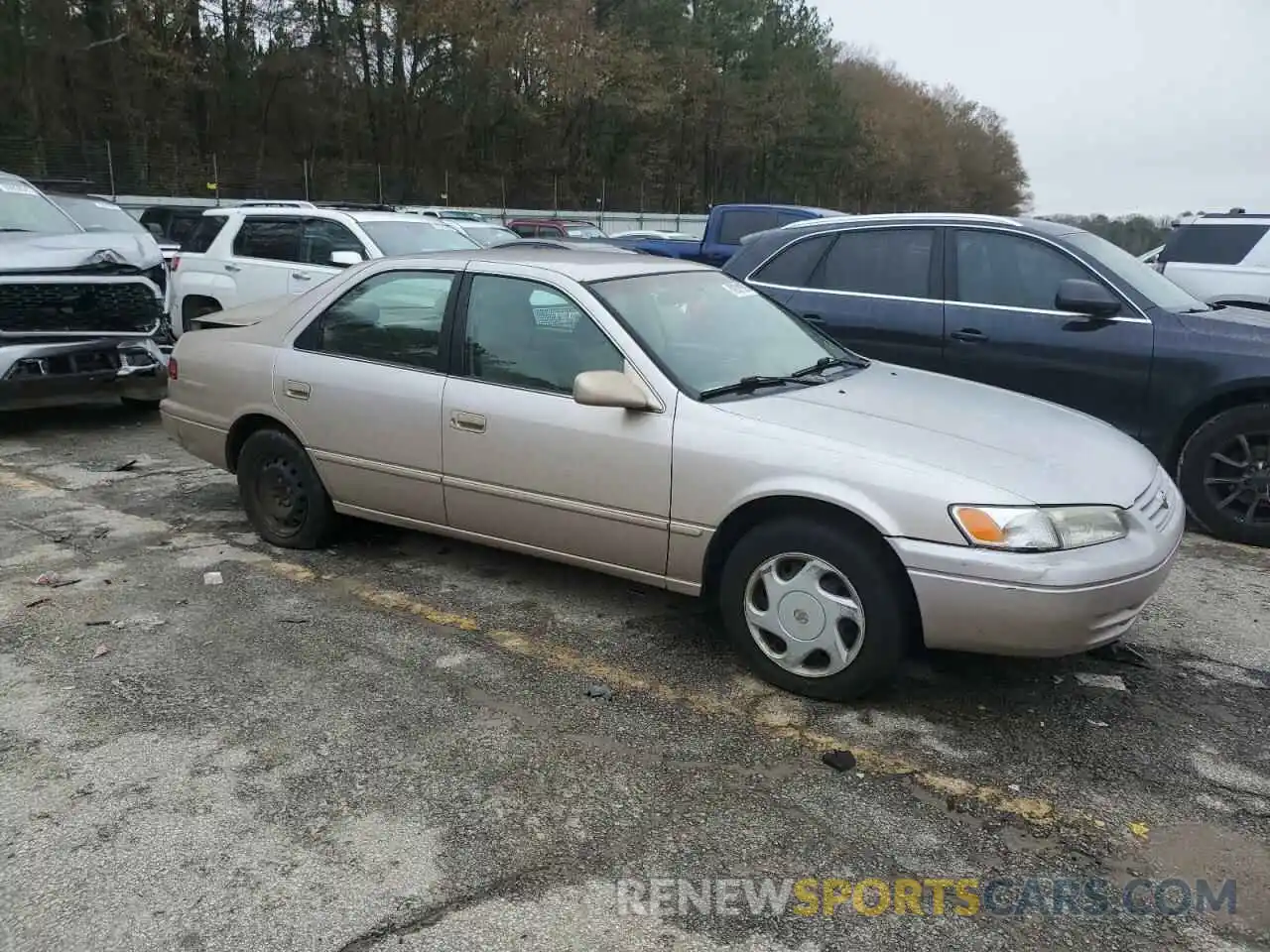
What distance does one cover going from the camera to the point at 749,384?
3.96m

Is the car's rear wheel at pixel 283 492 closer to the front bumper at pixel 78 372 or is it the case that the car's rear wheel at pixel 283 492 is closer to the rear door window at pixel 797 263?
the front bumper at pixel 78 372

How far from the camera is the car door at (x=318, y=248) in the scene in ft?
29.7

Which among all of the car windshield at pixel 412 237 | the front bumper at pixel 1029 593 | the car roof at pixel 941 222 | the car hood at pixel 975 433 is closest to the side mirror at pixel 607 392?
the car hood at pixel 975 433

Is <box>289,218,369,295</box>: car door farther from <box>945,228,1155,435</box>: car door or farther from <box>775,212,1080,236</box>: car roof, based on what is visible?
<box>945,228,1155,435</box>: car door

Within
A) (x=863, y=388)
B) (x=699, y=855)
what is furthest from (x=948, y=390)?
(x=699, y=855)

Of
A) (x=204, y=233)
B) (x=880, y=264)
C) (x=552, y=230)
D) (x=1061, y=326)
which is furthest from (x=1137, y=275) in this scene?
(x=552, y=230)

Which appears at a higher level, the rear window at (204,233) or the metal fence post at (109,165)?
the metal fence post at (109,165)

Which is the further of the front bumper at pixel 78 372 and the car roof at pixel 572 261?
the front bumper at pixel 78 372

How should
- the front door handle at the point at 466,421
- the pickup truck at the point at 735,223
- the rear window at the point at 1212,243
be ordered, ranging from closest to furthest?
the front door handle at the point at 466,421 → the rear window at the point at 1212,243 → the pickup truck at the point at 735,223

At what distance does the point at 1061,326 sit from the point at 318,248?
6.52 metres

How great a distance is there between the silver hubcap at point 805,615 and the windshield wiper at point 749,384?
721mm

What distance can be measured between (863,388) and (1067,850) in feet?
6.39

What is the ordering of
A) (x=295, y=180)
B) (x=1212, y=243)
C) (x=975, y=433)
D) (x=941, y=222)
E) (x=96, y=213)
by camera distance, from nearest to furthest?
1. (x=975, y=433)
2. (x=941, y=222)
3. (x=1212, y=243)
4. (x=96, y=213)
5. (x=295, y=180)

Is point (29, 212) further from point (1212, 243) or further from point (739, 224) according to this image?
point (1212, 243)
